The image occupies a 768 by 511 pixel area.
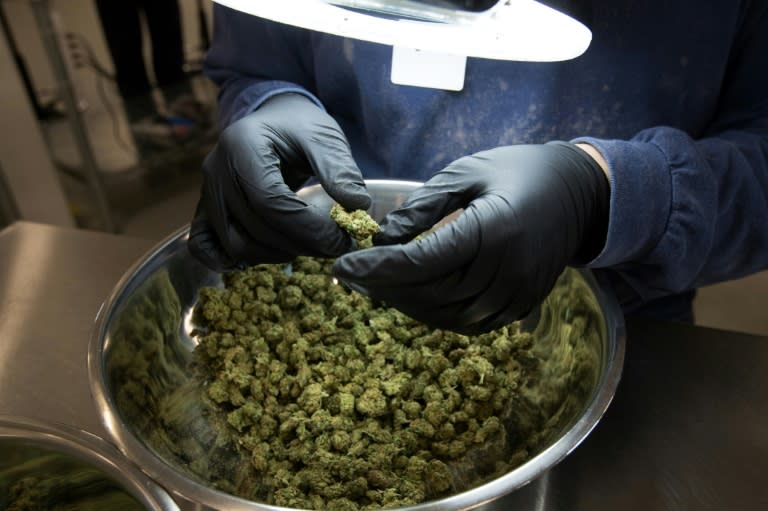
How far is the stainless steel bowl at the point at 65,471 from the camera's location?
0.58 metres

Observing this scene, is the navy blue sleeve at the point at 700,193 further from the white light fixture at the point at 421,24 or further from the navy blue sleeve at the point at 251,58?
the navy blue sleeve at the point at 251,58

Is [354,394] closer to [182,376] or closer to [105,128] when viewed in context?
[182,376]

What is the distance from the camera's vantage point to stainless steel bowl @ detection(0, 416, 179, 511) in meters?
0.58

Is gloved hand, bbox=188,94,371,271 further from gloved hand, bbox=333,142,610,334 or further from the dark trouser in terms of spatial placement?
the dark trouser

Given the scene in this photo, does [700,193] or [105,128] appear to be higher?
[700,193]

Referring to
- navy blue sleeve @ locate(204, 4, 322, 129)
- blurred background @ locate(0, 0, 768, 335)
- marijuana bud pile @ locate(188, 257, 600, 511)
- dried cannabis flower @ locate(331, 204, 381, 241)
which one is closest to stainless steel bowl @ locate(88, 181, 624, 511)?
marijuana bud pile @ locate(188, 257, 600, 511)

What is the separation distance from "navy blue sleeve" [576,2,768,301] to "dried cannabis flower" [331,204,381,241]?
26 centimetres

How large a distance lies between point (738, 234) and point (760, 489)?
30cm

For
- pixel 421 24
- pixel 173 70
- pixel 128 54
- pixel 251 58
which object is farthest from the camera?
pixel 173 70

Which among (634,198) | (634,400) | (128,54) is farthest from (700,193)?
(128,54)

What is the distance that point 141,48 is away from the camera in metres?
2.43

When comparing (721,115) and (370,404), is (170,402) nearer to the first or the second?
(370,404)

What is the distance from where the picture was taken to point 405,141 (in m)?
0.93

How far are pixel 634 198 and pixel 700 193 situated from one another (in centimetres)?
9
